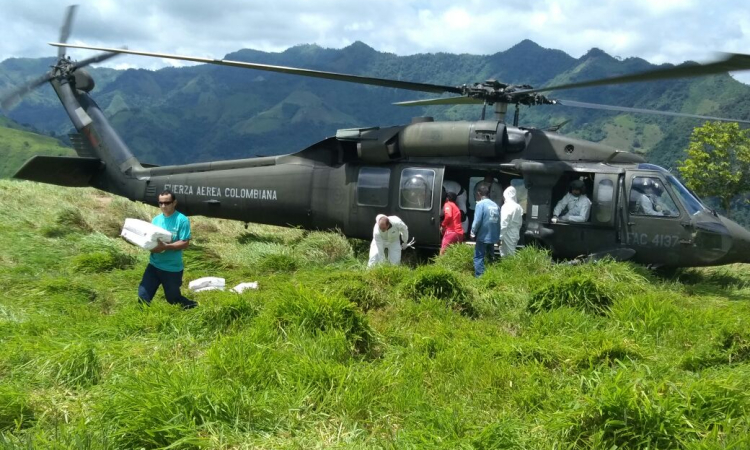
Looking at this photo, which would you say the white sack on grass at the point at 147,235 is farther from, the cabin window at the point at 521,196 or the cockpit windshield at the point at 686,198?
the cockpit windshield at the point at 686,198

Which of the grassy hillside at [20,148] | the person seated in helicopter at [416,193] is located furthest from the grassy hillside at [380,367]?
the grassy hillside at [20,148]

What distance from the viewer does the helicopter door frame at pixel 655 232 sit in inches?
341

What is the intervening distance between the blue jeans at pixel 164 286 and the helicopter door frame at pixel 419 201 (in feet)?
14.9

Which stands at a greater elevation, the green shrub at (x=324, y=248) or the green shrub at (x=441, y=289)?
the green shrub at (x=441, y=289)

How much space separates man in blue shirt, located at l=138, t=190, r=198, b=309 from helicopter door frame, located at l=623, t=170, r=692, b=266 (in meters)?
6.23

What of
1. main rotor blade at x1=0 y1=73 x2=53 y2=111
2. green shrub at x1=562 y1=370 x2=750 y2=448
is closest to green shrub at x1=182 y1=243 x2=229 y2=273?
main rotor blade at x1=0 y1=73 x2=53 y2=111

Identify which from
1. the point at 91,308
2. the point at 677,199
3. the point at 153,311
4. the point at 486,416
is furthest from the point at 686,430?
the point at 677,199

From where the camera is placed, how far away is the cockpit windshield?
8.69 m

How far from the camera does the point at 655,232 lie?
8758 millimetres

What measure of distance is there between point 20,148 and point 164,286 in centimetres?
18527

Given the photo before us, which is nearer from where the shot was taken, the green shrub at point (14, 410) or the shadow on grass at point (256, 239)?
the green shrub at point (14, 410)

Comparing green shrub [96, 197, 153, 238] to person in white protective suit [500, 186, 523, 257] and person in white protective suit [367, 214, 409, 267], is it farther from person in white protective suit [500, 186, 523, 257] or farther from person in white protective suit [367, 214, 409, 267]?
person in white protective suit [500, 186, 523, 257]

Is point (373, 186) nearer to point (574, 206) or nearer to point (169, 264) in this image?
point (574, 206)

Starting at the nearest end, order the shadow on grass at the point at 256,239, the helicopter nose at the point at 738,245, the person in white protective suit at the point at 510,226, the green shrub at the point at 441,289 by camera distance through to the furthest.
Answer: the green shrub at the point at 441,289
the helicopter nose at the point at 738,245
the person in white protective suit at the point at 510,226
the shadow on grass at the point at 256,239
